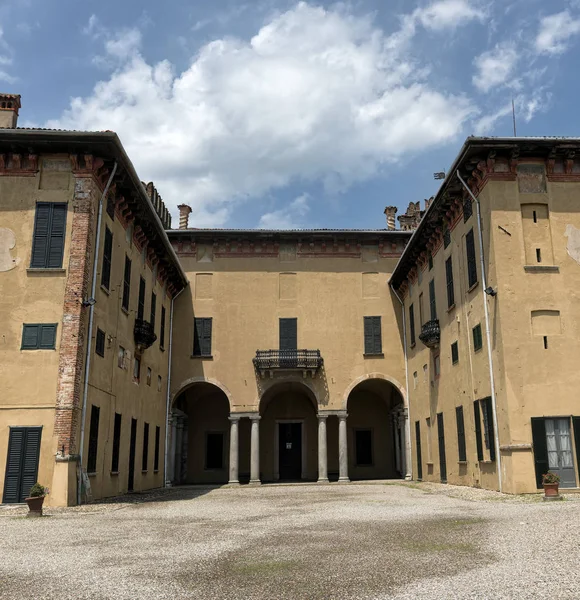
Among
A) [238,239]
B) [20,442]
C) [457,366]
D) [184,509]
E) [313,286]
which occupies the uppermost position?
[238,239]

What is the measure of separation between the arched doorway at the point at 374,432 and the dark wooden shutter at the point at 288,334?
4.52 metres

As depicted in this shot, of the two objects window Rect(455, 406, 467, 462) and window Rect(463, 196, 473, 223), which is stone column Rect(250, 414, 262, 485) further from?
window Rect(463, 196, 473, 223)

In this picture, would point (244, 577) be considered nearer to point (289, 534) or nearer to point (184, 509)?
point (289, 534)

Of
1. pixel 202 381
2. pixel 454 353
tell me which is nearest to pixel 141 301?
pixel 202 381

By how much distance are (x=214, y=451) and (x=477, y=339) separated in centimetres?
1850

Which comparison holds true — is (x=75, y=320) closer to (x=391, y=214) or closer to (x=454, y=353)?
(x=454, y=353)

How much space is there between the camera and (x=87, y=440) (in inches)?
669

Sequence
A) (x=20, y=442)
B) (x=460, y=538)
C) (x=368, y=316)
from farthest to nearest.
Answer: (x=368, y=316)
(x=20, y=442)
(x=460, y=538)

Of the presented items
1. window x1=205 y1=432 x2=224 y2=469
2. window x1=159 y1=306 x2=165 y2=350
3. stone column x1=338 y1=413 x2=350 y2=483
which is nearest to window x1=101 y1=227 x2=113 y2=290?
window x1=159 y1=306 x2=165 y2=350

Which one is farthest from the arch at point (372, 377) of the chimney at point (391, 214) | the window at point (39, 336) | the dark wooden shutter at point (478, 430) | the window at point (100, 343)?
the window at point (39, 336)

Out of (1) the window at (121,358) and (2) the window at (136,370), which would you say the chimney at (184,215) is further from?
(1) the window at (121,358)

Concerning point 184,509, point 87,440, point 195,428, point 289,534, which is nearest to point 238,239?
point 195,428

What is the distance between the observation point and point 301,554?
7.53m

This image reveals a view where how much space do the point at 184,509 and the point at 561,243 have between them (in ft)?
43.0
